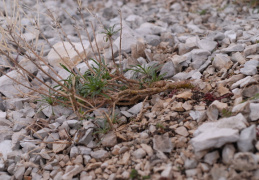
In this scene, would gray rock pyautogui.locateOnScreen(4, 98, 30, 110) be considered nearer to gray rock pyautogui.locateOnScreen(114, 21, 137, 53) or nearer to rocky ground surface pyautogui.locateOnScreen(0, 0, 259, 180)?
rocky ground surface pyautogui.locateOnScreen(0, 0, 259, 180)

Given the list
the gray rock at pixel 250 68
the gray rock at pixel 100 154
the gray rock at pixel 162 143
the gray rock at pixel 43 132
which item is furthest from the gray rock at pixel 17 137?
the gray rock at pixel 250 68

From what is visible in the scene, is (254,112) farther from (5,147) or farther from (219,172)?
(5,147)

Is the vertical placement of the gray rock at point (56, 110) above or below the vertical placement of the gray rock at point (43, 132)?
above

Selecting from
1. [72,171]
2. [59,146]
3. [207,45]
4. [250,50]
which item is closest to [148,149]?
[72,171]

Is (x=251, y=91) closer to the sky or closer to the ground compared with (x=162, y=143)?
closer to the sky

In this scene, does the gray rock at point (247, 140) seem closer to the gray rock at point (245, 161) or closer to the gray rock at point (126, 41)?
the gray rock at point (245, 161)

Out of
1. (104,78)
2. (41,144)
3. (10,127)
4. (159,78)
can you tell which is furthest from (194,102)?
(10,127)
